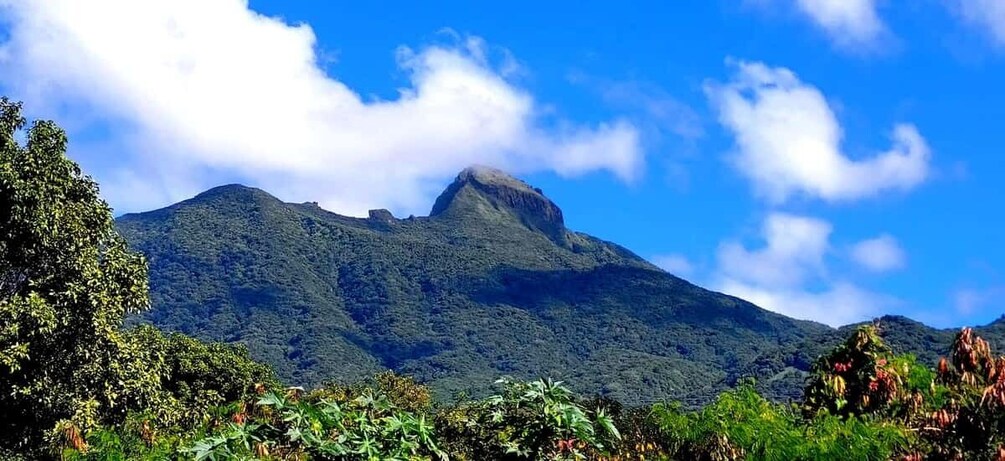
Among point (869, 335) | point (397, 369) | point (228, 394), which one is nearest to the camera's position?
point (869, 335)

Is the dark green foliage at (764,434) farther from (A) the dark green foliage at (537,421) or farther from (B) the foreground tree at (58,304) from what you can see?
(B) the foreground tree at (58,304)

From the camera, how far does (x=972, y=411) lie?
6219 millimetres

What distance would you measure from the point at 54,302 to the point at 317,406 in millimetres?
11725

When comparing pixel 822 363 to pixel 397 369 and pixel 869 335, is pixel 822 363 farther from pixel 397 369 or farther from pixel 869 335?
pixel 397 369

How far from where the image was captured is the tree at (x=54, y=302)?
15758mm

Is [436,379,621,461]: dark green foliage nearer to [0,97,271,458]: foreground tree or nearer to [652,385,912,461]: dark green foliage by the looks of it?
[652,385,912,461]: dark green foliage

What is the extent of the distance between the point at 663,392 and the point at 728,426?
140 meters

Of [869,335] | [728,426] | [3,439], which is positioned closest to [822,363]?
[869,335]

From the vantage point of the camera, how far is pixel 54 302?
16.2 metres

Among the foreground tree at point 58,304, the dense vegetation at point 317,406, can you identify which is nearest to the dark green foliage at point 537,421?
the dense vegetation at point 317,406

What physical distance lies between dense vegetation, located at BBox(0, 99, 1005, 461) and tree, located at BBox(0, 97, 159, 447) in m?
0.03

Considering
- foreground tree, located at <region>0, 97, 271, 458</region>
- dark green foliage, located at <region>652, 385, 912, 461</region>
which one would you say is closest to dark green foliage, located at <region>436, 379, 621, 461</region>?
dark green foliage, located at <region>652, 385, 912, 461</region>

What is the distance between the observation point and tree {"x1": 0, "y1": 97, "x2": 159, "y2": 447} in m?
15.8

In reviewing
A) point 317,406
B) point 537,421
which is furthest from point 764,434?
point 317,406
